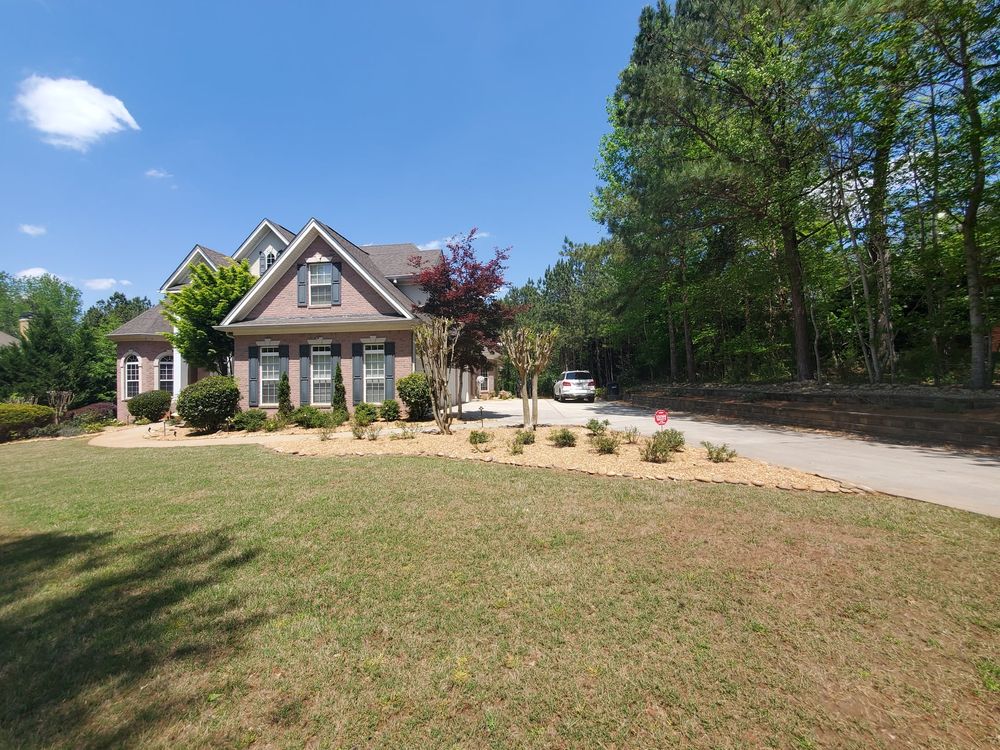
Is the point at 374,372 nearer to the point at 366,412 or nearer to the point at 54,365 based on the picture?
the point at 366,412

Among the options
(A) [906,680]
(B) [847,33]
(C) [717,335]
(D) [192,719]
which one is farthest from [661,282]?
(D) [192,719]

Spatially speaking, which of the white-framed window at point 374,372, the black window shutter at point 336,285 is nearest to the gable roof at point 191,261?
the black window shutter at point 336,285

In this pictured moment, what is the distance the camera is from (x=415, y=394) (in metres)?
15.2

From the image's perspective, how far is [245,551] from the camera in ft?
13.3

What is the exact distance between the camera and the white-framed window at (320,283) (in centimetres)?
1692

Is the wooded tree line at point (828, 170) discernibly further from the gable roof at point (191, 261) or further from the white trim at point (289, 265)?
the gable roof at point (191, 261)

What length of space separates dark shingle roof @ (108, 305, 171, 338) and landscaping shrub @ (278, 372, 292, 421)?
8.53 m

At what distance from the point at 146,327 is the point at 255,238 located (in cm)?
675

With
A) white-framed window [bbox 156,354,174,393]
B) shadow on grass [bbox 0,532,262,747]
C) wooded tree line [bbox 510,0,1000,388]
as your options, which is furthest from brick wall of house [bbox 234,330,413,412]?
shadow on grass [bbox 0,532,262,747]

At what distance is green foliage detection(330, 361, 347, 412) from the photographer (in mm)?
15852

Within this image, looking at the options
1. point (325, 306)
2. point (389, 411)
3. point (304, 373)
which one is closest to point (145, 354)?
point (304, 373)

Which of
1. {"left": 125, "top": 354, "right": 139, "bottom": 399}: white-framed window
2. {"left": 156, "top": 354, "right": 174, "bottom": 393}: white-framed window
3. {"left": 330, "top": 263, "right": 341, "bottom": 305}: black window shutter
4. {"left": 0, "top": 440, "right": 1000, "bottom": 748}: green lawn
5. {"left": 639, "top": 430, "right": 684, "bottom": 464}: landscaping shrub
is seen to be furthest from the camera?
{"left": 156, "top": 354, "right": 174, "bottom": 393}: white-framed window

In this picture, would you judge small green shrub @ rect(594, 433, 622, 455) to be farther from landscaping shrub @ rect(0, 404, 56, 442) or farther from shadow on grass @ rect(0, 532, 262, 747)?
landscaping shrub @ rect(0, 404, 56, 442)

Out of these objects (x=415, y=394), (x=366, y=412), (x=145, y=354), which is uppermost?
(x=145, y=354)
